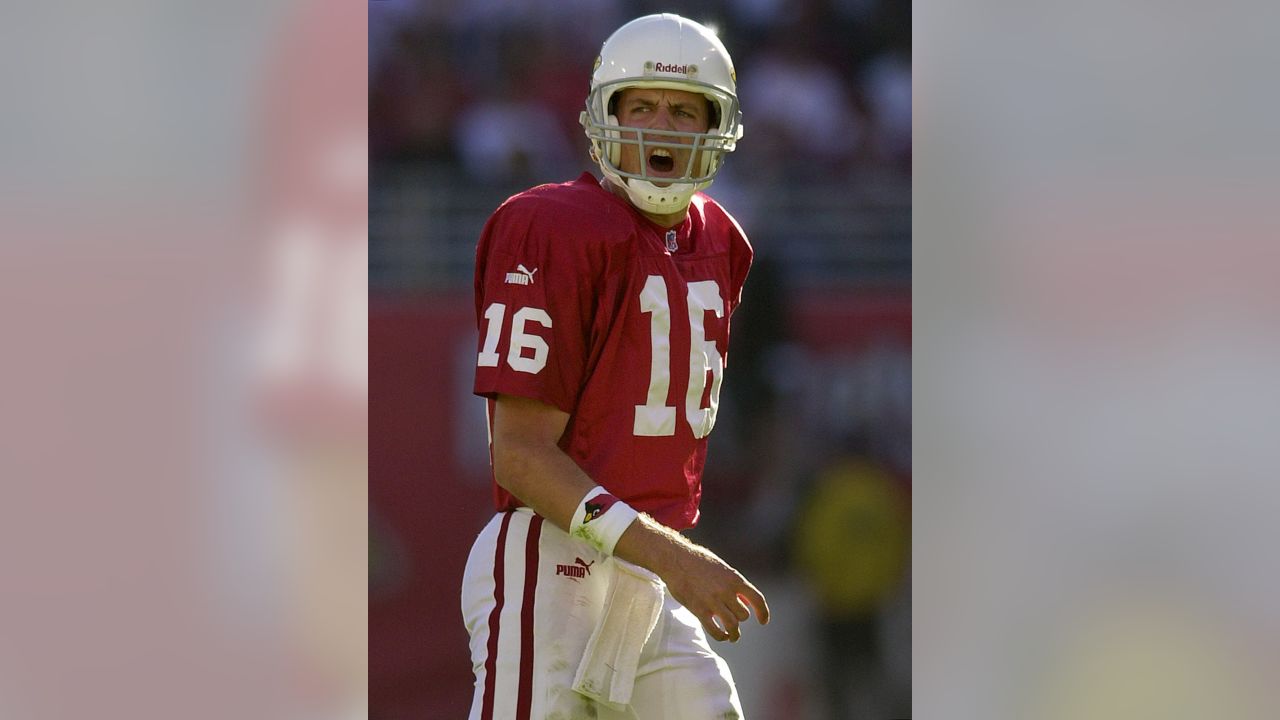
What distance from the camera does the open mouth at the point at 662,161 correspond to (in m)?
2.42

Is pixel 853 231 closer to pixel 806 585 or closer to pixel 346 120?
pixel 806 585

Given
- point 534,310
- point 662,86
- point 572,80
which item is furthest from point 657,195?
point 572,80

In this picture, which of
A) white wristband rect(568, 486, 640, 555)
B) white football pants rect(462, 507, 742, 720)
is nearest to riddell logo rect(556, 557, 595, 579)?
white football pants rect(462, 507, 742, 720)

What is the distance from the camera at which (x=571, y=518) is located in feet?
7.01

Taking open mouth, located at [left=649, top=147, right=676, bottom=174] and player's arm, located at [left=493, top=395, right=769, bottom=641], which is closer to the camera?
player's arm, located at [left=493, top=395, right=769, bottom=641]

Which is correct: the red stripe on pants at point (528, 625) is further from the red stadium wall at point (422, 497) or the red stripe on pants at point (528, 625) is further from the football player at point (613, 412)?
the red stadium wall at point (422, 497)

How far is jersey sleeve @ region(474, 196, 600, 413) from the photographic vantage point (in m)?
2.20

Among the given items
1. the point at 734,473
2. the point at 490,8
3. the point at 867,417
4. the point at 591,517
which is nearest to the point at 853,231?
the point at 867,417

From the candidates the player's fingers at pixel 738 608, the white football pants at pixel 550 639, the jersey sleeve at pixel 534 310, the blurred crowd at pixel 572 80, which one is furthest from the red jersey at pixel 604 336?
the blurred crowd at pixel 572 80

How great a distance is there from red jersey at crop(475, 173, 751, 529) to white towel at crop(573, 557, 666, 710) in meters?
0.13

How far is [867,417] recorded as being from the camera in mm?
4246

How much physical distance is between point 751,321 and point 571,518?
205 cm

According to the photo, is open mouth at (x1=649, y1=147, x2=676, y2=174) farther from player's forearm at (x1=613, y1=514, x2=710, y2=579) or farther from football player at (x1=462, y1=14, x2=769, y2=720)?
player's forearm at (x1=613, y1=514, x2=710, y2=579)

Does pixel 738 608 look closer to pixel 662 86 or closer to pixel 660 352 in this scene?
pixel 660 352
